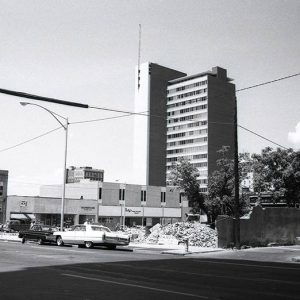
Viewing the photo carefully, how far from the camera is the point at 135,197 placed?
10700cm

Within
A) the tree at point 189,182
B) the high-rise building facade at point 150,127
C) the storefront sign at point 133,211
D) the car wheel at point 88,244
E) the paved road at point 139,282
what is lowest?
the paved road at point 139,282

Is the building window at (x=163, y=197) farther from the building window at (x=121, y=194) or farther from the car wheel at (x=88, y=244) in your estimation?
the car wheel at (x=88, y=244)

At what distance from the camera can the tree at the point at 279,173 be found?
66.2 meters

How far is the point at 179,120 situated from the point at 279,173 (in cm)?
10901

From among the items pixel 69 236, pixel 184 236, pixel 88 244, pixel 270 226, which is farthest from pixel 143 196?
pixel 88 244

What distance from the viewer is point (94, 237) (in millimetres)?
28844

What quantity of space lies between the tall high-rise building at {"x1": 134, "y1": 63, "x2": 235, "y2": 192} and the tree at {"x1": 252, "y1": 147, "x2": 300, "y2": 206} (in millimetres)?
94468

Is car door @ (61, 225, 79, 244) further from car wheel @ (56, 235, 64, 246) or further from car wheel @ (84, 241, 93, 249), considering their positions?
car wheel @ (84, 241, 93, 249)

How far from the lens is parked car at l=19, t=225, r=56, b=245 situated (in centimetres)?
3181

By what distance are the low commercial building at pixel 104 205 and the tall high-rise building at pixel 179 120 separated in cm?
5017

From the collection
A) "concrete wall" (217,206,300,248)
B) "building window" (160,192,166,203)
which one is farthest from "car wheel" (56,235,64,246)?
"building window" (160,192,166,203)

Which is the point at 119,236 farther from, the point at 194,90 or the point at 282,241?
the point at 194,90

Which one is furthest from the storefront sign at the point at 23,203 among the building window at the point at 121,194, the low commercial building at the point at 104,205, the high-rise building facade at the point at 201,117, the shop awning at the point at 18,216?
the high-rise building facade at the point at 201,117

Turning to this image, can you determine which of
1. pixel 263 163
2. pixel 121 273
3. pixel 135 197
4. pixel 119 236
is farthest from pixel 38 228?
pixel 135 197
